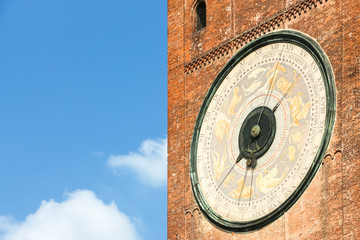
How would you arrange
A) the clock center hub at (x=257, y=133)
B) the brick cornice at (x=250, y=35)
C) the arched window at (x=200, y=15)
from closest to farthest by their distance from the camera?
1. the clock center hub at (x=257, y=133)
2. the brick cornice at (x=250, y=35)
3. the arched window at (x=200, y=15)

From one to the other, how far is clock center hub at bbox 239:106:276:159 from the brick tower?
168 centimetres

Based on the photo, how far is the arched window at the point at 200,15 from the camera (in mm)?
31672

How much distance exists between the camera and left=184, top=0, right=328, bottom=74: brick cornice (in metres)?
28.3

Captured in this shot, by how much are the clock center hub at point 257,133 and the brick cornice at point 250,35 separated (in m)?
1.75

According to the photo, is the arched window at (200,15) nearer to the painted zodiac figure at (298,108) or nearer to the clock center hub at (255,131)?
the clock center hub at (255,131)

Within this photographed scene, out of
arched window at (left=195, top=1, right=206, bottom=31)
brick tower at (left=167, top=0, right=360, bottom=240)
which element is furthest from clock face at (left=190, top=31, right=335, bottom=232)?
arched window at (left=195, top=1, right=206, bottom=31)

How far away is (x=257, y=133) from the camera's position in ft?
93.1

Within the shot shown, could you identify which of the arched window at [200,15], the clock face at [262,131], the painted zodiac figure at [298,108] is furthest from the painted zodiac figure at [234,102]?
the arched window at [200,15]

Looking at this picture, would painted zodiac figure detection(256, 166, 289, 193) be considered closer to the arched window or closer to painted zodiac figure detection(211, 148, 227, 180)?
painted zodiac figure detection(211, 148, 227, 180)

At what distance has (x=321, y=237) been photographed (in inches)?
1031

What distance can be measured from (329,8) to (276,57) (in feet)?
5.43

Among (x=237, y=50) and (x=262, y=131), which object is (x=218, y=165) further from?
(x=237, y=50)

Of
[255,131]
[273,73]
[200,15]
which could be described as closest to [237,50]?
[273,73]

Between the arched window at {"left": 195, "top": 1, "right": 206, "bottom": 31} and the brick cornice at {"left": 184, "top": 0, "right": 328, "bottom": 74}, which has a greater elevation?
the arched window at {"left": 195, "top": 1, "right": 206, "bottom": 31}
